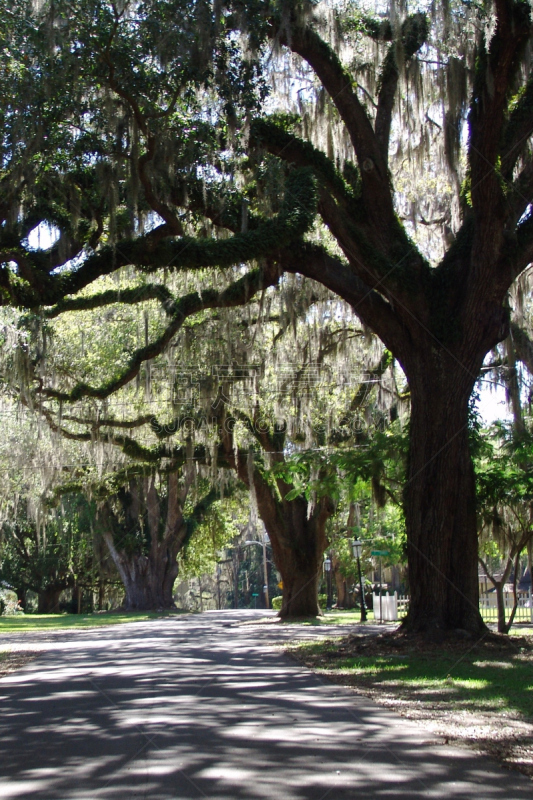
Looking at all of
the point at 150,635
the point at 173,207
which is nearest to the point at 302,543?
the point at 150,635

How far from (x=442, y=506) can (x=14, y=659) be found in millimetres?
7406

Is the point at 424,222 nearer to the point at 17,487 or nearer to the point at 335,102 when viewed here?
the point at 335,102

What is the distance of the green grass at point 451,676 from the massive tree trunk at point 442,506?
3.90 feet

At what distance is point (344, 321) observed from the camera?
1870 cm

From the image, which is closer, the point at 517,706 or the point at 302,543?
the point at 517,706

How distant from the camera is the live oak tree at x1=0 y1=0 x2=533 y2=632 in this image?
11.3 meters

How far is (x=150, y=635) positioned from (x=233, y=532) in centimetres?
2024

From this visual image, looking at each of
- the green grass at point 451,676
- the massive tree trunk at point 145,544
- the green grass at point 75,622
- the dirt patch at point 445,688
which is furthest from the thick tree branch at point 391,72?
the massive tree trunk at point 145,544

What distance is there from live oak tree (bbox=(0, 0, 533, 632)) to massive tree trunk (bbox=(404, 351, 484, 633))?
23 mm

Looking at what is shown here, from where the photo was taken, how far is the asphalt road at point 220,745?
444 cm

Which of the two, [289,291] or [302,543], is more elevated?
A: [289,291]

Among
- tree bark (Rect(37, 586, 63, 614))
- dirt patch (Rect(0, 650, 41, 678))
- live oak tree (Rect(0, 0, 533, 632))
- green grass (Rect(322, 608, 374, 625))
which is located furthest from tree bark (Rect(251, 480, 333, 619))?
tree bark (Rect(37, 586, 63, 614))

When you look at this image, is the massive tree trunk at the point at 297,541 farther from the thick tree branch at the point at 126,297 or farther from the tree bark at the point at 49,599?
the tree bark at the point at 49,599

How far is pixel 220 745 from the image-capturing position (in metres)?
5.51
